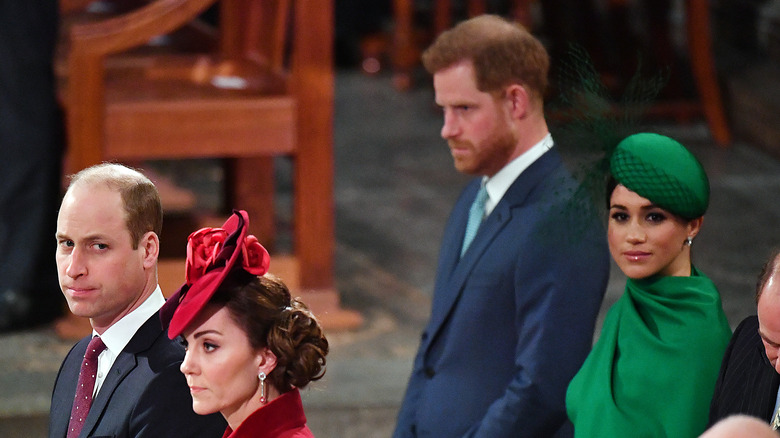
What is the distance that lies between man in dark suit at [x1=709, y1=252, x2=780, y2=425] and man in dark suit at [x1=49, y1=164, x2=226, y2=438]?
875 millimetres

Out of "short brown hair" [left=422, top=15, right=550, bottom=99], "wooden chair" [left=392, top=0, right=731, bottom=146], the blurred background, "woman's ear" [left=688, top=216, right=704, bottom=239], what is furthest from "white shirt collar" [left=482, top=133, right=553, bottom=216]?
"wooden chair" [left=392, top=0, right=731, bottom=146]

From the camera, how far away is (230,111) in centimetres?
494

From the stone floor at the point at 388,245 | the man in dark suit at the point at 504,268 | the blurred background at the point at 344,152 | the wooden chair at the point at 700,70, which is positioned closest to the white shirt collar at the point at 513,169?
the man in dark suit at the point at 504,268

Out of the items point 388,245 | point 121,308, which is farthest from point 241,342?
point 388,245

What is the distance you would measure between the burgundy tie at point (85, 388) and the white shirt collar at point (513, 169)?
1.05m

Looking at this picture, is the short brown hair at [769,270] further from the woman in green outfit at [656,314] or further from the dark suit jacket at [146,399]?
the dark suit jacket at [146,399]

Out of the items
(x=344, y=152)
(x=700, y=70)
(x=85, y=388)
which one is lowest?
(x=344, y=152)

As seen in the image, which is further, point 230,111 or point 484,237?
point 230,111

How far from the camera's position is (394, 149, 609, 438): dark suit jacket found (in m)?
2.70

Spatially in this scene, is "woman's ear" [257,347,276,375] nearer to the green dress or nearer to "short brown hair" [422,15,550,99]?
the green dress

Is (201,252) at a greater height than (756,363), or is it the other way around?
(201,252)

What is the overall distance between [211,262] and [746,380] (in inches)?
36.4

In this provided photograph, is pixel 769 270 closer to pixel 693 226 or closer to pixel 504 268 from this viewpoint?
pixel 693 226

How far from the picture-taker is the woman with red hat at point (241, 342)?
2043 mm
